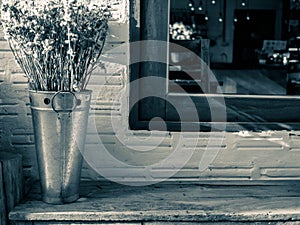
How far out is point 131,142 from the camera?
75.0 inches

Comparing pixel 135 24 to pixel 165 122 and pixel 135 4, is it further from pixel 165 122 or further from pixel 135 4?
pixel 165 122

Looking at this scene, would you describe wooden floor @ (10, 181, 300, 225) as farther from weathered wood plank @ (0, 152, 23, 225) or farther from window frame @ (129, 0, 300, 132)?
window frame @ (129, 0, 300, 132)

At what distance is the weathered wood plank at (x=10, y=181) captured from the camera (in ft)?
4.95

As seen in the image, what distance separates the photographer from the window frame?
5.97 ft

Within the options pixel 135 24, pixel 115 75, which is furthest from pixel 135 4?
pixel 115 75

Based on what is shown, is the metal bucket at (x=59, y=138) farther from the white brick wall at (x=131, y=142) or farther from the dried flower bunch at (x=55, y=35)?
the white brick wall at (x=131, y=142)

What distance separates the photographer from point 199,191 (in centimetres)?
176

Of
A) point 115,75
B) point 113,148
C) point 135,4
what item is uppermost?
point 135,4

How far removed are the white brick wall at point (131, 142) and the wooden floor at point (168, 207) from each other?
0.17 meters

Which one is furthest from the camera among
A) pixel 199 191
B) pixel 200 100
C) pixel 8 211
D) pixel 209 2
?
pixel 209 2

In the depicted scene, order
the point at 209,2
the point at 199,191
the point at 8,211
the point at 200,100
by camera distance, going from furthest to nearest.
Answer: the point at 209,2 → the point at 200,100 → the point at 199,191 → the point at 8,211

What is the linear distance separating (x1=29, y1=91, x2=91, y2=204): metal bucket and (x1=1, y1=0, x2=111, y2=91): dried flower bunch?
0.15 feet

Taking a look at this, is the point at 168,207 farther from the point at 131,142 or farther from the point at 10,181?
the point at 10,181

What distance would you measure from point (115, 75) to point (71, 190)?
0.52 metres
